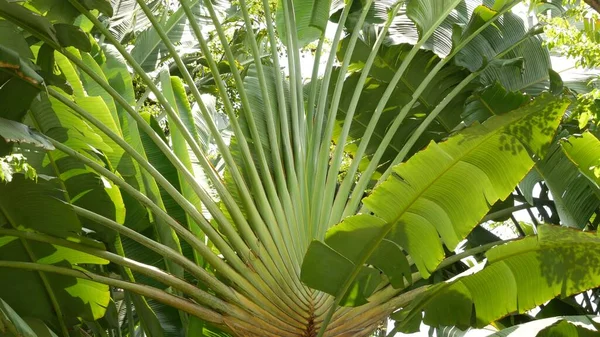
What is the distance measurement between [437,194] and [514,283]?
748 millimetres

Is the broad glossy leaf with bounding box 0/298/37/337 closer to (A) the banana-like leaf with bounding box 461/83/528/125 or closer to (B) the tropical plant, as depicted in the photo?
→ (B) the tropical plant

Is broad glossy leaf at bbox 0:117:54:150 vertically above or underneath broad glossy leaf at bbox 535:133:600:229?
underneath

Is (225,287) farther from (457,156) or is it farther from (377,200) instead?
(457,156)

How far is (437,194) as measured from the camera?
353 cm

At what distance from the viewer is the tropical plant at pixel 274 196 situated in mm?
3520

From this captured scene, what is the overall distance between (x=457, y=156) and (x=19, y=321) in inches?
83.7

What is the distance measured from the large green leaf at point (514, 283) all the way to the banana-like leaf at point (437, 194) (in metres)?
0.35

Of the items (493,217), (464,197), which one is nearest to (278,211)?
(464,197)

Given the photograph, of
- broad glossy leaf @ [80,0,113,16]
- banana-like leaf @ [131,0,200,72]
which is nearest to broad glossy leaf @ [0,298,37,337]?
broad glossy leaf @ [80,0,113,16]

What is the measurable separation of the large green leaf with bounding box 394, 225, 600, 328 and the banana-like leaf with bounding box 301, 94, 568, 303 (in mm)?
355

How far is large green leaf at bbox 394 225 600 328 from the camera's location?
3.79 meters

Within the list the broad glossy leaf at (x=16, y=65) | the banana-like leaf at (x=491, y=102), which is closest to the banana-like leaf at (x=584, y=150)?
the banana-like leaf at (x=491, y=102)

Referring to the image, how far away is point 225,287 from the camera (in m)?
4.03

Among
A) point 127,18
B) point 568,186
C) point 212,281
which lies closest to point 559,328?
point 568,186
